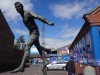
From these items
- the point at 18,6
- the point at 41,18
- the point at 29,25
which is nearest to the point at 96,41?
the point at 29,25

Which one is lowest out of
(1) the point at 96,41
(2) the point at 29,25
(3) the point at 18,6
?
(2) the point at 29,25

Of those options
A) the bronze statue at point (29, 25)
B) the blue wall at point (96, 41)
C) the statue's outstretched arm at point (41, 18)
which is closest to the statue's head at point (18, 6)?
the bronze statue at point (29, 25)

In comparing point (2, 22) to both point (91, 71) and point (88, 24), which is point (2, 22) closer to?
point (88, 24)

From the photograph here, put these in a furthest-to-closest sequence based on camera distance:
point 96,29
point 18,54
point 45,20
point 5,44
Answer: point 18,54, point 5,44, point 96,29, point 45,20

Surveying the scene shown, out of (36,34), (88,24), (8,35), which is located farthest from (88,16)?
(8,35)

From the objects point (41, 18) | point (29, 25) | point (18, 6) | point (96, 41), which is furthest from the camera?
point (96, 41)

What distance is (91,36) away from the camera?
36.4 ft

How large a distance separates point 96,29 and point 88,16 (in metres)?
1.08

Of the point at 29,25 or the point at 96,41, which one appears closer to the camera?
the point at 29,25

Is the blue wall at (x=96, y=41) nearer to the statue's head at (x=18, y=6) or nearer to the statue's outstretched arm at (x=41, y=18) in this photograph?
the statue's outstretched arm at (x=41, y=18)

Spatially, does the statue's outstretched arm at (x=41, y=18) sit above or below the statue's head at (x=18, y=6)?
below

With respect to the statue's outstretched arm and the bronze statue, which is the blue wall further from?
the statue's outstretched arm

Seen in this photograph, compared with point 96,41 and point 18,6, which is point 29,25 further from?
point 96,41

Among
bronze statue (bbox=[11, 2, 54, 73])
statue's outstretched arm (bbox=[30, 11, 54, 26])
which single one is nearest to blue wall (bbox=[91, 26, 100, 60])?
bronze statue (bbox=[11, 2, 54, 73])
